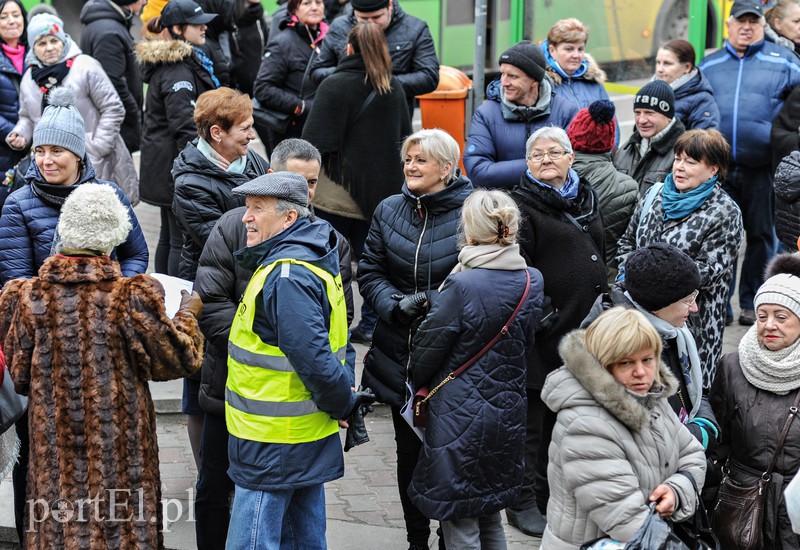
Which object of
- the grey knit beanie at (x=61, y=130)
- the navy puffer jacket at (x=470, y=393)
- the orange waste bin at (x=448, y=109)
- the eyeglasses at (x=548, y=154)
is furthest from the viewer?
the orange waste bin at (x=448, y=109)

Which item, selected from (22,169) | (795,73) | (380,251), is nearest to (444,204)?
(380,251)

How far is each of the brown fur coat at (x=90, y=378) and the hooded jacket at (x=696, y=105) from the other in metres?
4.49

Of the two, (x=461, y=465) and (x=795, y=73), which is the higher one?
(x=795, y=73)

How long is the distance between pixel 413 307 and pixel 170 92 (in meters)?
3.42

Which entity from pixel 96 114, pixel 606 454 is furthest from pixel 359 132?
pixel 606 454

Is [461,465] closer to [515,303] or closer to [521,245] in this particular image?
[515,303]

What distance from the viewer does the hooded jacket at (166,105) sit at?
8.03 meters

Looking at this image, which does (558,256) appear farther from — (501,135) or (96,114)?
(96,114)

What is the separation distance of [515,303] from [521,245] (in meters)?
0.89

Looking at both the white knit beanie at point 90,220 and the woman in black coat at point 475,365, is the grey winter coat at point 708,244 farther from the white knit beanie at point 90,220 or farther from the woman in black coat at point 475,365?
the white knit beanie at point 90,220

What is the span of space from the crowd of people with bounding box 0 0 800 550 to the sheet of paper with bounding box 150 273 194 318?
4 cm

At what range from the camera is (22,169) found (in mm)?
7898

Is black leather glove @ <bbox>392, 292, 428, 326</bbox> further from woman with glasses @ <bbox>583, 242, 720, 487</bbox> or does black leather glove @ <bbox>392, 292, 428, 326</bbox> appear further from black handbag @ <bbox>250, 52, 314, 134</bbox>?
black handbag @ <bbox>250, 52, 314, 134</bbox>

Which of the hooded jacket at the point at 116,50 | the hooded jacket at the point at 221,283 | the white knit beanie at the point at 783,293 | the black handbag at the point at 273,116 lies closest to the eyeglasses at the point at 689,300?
the white knit beanie at the point at 783,293
